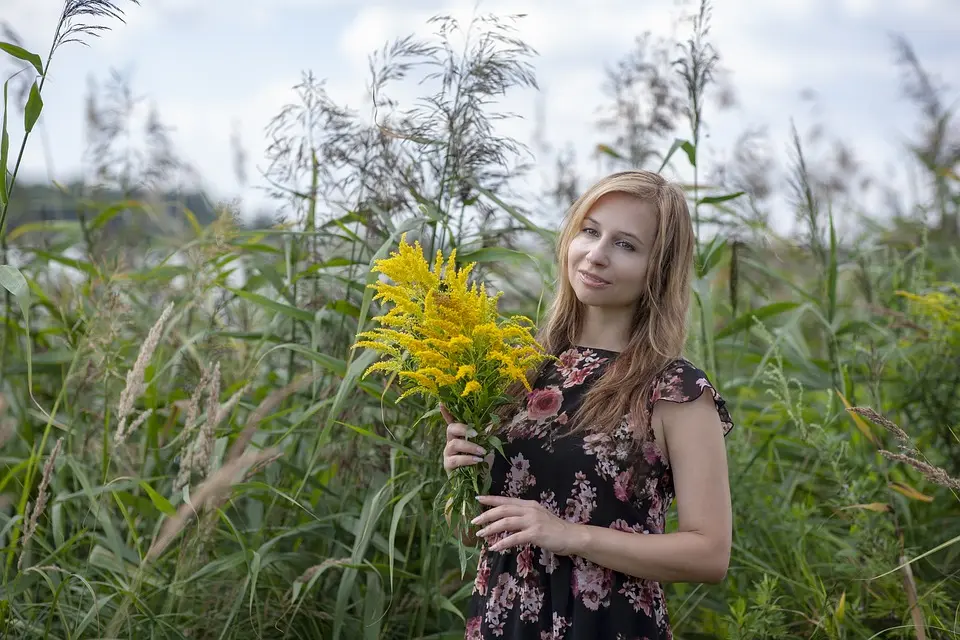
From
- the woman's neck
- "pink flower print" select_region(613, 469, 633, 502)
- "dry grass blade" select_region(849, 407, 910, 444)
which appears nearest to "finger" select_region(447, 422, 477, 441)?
"pink flower print" select_region(613, 469, 633, 502)

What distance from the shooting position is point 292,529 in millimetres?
2324

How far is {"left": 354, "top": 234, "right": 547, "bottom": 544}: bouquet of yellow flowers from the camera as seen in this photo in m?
1.57

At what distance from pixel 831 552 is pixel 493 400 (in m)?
1.50

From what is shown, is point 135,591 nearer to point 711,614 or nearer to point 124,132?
point 711,614

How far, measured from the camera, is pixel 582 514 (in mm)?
1797

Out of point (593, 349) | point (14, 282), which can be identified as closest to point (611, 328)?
point (593, 349)

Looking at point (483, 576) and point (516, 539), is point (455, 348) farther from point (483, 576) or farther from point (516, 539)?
point (483, 576)

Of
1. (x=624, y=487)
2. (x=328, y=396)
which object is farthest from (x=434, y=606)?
(x=624, y=487)

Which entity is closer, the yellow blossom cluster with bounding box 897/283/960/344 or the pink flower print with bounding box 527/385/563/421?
the pink flower print with bounding box 527/385/563/421

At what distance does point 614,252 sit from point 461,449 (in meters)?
0.53

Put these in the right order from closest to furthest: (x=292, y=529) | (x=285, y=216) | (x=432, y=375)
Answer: (x=432, y=375) → (x=292, y=529) → (x=285, y=216)

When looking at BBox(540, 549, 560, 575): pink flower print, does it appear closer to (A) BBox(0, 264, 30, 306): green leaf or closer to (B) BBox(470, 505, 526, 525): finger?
(B) BBox(470, 505, 526, 525): finger

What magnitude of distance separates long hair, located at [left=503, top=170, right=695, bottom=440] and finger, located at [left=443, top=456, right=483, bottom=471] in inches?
9.6

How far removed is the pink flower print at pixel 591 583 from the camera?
1763 millimetres
